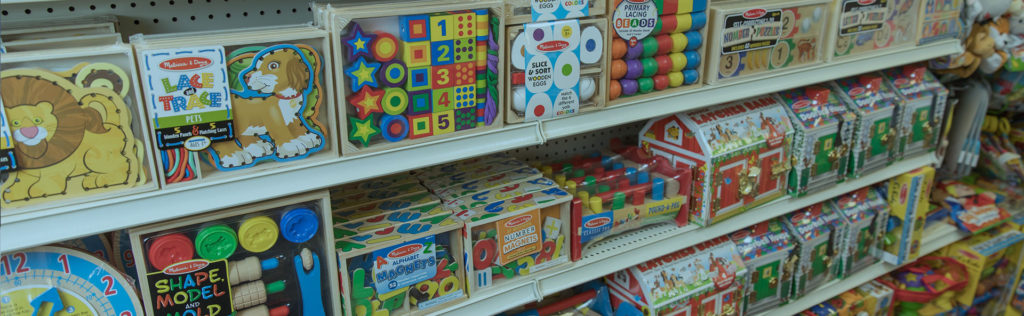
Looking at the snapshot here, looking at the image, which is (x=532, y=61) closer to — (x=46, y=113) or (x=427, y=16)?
(x=427, y=16)

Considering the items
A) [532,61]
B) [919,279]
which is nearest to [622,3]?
[532,61]

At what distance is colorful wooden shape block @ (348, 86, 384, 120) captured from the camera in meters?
1.32

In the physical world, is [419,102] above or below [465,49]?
below

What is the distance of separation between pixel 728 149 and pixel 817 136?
0.41m

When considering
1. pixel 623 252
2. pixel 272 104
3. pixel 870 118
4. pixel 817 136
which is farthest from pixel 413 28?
pixel 870 118

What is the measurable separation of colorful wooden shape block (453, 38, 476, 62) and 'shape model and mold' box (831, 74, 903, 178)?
4.75ft

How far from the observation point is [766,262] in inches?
85.2

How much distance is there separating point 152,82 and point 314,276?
1.63ft

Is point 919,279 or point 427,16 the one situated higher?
point 427,16

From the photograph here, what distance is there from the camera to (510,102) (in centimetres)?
151

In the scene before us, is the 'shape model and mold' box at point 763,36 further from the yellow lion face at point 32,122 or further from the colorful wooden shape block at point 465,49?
the yellow lion face at point 32,122

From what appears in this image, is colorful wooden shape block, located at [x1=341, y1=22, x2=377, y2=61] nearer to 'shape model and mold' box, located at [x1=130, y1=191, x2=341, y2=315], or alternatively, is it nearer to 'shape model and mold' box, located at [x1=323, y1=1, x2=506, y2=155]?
'shape model and mold' box, located at [x1=323, y1=1, x2=506, y2=155]

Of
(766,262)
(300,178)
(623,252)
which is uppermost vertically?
(300,178)

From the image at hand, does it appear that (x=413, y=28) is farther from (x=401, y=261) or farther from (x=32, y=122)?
(x=32, y=122)
